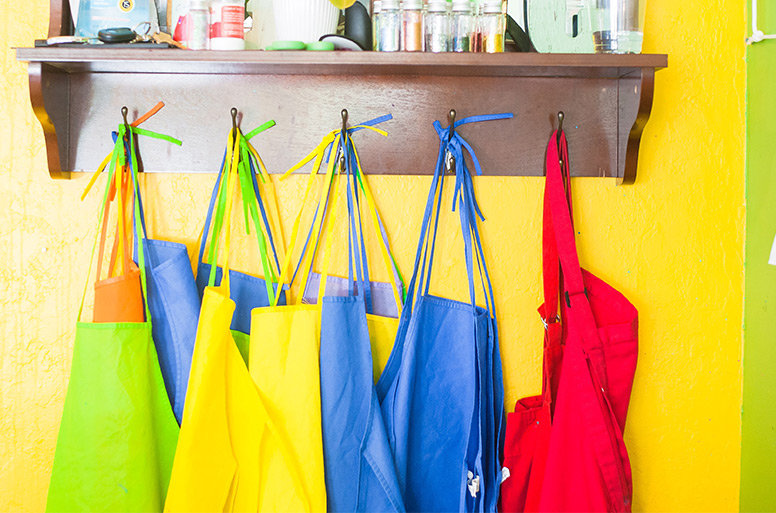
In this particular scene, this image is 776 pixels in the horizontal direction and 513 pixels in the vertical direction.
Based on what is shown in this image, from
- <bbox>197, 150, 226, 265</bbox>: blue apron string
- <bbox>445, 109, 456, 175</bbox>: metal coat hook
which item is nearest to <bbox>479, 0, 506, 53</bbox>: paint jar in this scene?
<bbox>445, 109, 456, 175</bbox>: metal coat hook

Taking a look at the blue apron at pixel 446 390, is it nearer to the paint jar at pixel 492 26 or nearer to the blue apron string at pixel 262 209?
the paint jar at pixel 492 26

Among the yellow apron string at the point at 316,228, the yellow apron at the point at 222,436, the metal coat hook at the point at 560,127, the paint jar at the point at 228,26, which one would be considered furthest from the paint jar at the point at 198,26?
the metal coat hook at the point at 560,127

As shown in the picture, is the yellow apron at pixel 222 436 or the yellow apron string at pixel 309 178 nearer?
the yellow apron at pixel 222 436

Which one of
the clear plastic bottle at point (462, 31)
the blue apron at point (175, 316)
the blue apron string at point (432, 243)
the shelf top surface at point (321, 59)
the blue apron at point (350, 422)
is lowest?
the blue apron at point (350, 422)

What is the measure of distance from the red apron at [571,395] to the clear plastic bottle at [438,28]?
0.25 metres

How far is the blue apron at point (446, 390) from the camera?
1.07 metres

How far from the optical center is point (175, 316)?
41.6 inches

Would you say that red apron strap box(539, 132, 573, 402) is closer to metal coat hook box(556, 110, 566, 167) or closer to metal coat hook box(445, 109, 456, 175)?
metal coat hook box(556, 110, 566, 167)

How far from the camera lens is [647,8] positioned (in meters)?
1.16

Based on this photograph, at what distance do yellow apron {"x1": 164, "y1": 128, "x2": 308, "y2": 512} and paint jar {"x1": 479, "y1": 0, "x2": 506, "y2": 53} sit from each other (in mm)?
578

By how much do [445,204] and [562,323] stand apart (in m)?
0.29

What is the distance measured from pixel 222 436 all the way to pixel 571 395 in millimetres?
563

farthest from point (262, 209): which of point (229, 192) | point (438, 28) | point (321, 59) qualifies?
point (438, 28)

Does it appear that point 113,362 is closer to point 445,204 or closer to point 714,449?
point 445,204
